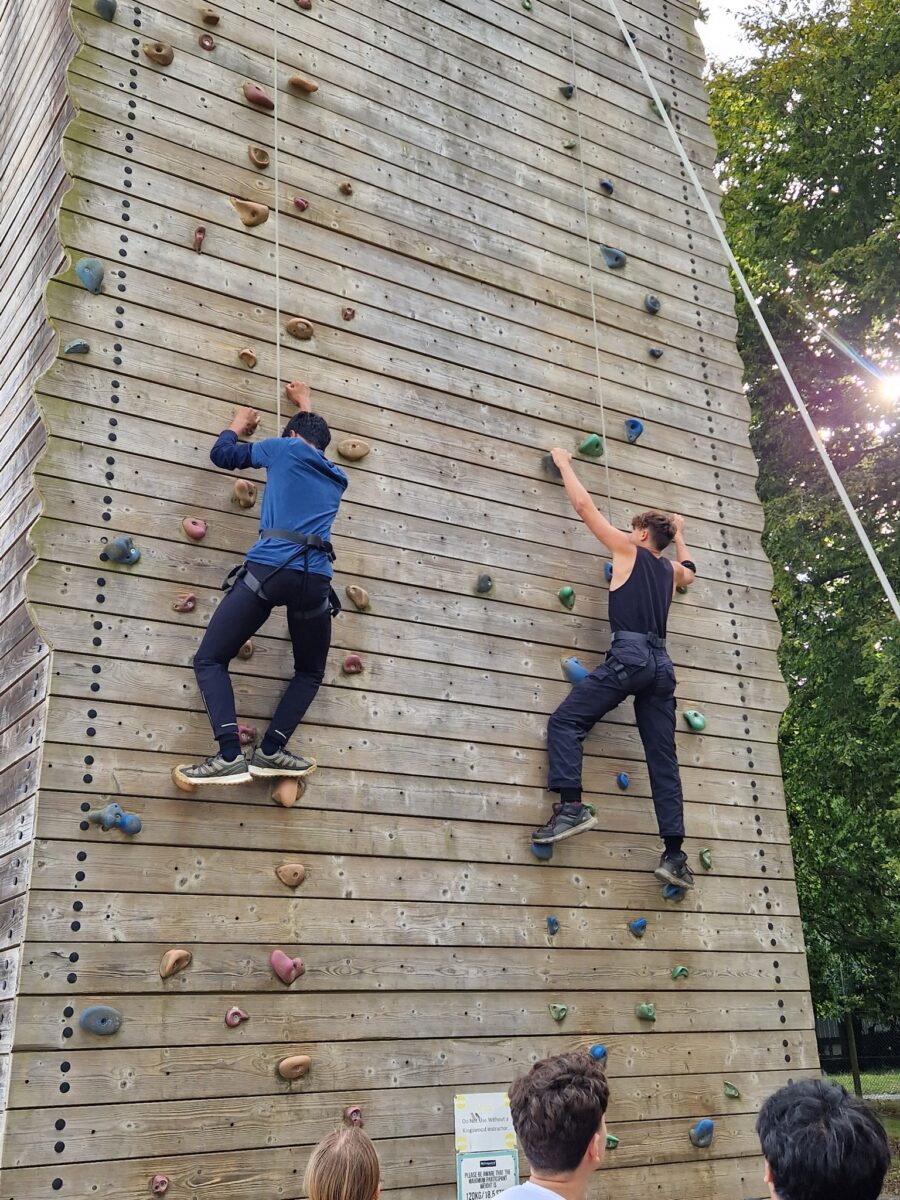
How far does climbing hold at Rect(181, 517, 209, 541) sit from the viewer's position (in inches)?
163

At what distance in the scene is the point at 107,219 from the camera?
4.33 metres

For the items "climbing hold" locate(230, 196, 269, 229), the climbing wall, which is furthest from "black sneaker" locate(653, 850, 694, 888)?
"climbing hold" locate(230, 196, 269, 229)

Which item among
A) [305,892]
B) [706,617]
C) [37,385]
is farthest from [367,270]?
[305,892]

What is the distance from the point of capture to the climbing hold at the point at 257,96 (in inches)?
192

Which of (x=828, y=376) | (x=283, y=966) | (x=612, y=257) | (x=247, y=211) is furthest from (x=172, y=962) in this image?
(x=828, y=376)

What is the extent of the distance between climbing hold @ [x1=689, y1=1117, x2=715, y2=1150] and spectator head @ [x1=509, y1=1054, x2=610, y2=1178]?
2.52 m

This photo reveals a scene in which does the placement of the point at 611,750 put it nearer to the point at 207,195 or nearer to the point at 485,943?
the point at 485,943

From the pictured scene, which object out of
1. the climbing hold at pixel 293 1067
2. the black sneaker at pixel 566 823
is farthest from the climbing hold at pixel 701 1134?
the climbing hold at pixel 293 1067

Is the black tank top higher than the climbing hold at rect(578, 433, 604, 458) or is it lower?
lower

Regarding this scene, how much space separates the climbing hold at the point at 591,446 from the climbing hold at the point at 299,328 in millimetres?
1436

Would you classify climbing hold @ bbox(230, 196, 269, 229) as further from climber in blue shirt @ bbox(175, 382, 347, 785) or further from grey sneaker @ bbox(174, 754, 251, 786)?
grey sneaker @ bbox(174, 754, 251, 786)

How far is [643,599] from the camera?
195 inches

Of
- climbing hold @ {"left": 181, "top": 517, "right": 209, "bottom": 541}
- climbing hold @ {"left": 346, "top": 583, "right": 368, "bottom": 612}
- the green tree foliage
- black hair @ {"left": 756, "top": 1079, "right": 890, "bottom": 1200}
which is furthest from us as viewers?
the green tree foliage

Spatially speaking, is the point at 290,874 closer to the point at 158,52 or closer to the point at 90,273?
the point at 90,273
